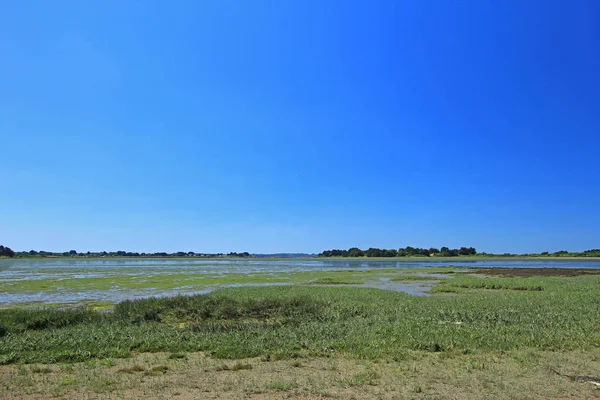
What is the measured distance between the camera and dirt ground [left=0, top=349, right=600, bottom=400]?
7.81m

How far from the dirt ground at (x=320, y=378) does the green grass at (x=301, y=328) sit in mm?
716

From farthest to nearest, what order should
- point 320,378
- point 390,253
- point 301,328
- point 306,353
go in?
point 390,253
point 301,328
point 306,353
point 320,378

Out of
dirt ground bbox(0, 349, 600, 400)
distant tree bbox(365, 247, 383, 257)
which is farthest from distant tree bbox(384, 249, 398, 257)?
dirt ground bbox(0, 349, 600, 400)

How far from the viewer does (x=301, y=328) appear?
14180 mm

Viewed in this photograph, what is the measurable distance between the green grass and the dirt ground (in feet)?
2.35

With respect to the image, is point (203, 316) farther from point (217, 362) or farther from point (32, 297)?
point (32, 297)

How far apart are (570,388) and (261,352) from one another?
7.28 meters

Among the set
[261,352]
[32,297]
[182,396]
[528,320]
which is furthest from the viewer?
[32,297]

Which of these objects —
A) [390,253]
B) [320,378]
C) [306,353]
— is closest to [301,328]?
[306,353]

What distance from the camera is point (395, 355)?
1045cm

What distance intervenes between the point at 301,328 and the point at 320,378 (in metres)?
5.45

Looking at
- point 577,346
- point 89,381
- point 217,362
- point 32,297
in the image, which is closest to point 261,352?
point 217,362

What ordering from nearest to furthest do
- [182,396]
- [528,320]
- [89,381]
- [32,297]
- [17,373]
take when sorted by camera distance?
[182,396]
[89,381]
[17,373]
[528,320]
[32,297]

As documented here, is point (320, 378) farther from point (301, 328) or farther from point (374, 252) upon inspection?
point (374, 252)
